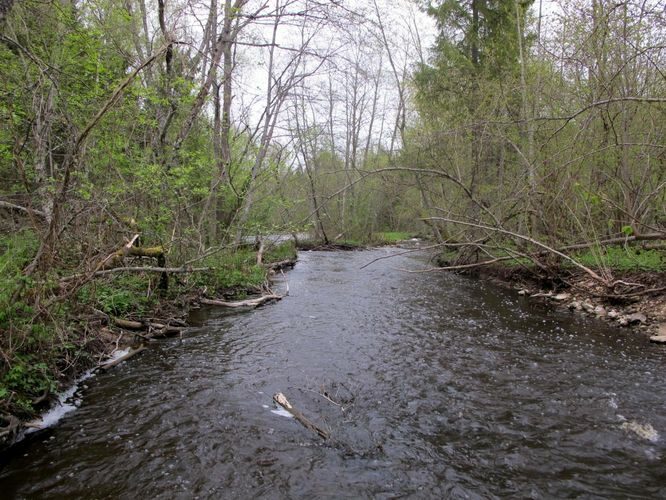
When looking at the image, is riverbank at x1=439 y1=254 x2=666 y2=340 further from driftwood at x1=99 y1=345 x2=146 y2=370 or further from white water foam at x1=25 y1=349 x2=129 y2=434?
white water foam at x1=25 y1=349 x2=129 y2=434

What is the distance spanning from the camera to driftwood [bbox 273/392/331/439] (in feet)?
13.9

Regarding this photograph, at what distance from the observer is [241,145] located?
13.6 meters

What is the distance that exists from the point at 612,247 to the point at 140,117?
1189cm

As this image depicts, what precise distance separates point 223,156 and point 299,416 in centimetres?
999

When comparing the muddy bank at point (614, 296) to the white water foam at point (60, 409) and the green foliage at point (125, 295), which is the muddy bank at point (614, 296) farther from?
the green foliage at point (125, 295)

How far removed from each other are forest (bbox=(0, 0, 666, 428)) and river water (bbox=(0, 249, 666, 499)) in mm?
1053

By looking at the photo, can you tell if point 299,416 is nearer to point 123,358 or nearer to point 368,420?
point 368,420

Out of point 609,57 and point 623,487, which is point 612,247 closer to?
point 609,57

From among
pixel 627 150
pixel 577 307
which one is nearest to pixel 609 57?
pixel 627 150

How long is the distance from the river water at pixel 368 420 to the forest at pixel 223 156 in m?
1.05

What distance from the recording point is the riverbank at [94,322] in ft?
13.5

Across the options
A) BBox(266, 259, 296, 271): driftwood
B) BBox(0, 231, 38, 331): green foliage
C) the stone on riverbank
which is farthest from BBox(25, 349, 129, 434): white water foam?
BBox(266, 259, 296, 271): driftwood

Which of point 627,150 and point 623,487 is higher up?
point 627,150

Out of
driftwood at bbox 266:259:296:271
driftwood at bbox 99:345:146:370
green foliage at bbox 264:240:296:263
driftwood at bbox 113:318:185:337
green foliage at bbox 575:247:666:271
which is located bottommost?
driftwood at bbox 99:345:146:370
